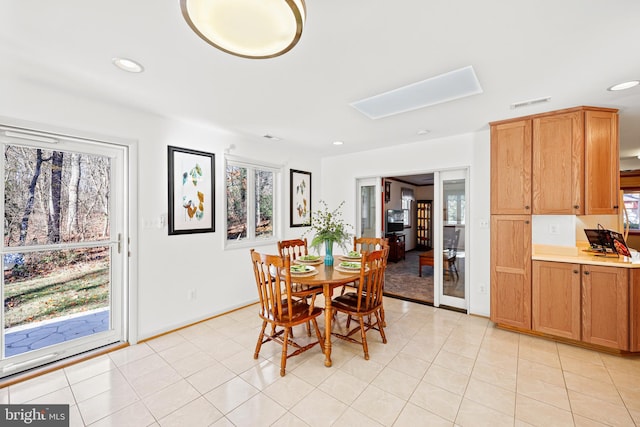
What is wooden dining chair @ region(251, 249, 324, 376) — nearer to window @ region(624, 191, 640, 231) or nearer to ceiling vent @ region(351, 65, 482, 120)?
ceiling vent @ region(351, 65, 482, 120)

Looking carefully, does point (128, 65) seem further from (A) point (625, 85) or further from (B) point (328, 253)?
(A) point (625, 85)

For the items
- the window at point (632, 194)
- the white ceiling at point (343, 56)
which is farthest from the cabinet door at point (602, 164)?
the window at point (632, 194)

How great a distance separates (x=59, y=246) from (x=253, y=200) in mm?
2149

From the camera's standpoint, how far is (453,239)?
12.5 ft

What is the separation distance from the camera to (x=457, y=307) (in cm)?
368

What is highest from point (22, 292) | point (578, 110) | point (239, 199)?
point (578, 110)

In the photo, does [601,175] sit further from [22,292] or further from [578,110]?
[22,292]

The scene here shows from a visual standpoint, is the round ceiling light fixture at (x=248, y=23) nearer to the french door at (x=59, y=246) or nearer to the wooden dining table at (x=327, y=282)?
the wooden dining table at (x=327, y=282)

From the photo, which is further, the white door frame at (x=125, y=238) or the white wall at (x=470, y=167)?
the white wall at (x=470, y=167)

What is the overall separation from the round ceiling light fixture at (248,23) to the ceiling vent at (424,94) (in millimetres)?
1367

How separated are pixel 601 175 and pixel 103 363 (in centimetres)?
505

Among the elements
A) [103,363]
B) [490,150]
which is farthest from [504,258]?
[103,363]

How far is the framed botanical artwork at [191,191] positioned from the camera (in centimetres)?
304

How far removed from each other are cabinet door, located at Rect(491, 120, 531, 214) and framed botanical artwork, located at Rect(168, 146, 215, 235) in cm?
338
